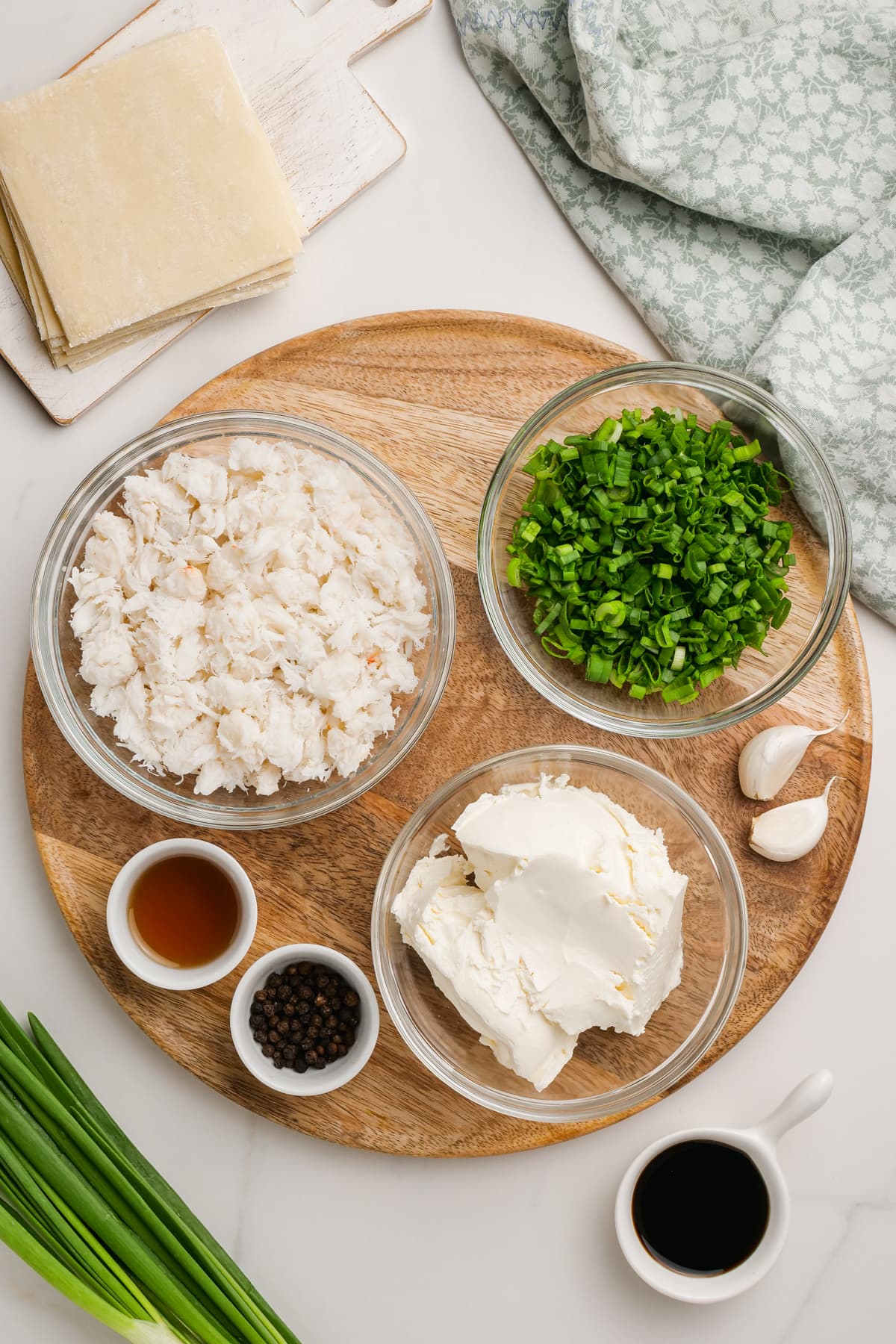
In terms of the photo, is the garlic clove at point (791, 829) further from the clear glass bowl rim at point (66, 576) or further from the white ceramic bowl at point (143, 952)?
the white ceramic bowl at point (143, 952)

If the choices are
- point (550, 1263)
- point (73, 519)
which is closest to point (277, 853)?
point (73, 519)

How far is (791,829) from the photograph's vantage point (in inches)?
74.5

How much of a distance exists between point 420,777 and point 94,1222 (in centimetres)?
102

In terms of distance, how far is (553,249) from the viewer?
2072 mm

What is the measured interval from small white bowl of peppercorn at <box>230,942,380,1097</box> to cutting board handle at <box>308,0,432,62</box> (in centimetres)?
188

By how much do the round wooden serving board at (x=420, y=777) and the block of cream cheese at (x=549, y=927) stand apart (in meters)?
0.20

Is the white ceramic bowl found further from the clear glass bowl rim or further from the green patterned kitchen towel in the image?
the green patterned kitchen towel

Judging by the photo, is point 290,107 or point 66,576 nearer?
point 66,576

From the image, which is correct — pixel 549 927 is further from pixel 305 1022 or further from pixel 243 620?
pixel 243 620

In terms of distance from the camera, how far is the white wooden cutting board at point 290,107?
1.99 metres

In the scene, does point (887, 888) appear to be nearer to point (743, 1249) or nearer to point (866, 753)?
point (866, 753)

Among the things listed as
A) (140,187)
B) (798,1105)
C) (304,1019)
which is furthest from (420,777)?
(140,187)

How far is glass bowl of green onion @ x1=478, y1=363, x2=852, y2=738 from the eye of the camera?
1784 millimetres

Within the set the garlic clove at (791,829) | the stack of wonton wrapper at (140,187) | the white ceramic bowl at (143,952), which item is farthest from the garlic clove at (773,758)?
the stack of wonton wrapper at (140,187)
